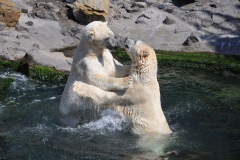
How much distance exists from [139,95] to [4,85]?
16.2 ft

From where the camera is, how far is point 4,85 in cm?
1084

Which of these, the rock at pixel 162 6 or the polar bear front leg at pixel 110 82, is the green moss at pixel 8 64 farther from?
the rock at pixel 162 6

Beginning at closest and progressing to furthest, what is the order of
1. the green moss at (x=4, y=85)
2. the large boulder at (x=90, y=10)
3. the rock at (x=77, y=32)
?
the green moss at (x=4, y=85), the rock at (x=77, y=32), the large boulder at (x=90, y=10)

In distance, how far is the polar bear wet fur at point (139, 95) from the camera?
695 centimetres

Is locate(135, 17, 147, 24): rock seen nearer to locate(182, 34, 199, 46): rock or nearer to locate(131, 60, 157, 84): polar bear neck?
locate(182, 34, 199, 46): rock

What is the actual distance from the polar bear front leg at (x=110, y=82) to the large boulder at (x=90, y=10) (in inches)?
378

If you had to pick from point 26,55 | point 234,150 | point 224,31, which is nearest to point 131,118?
point 234,150

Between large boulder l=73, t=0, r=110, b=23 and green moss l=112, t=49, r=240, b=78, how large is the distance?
2.88m

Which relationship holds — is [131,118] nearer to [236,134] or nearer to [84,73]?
[84,73]

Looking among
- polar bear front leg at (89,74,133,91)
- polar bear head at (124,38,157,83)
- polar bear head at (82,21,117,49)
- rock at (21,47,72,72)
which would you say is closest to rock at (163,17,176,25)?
rock at (21,47,72,72)

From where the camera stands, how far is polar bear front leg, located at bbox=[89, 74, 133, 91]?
7.02m

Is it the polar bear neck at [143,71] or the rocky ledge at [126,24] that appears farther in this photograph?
the rocky ledge at [126,24]

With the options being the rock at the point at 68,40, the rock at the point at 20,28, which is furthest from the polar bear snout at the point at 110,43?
the rock at the point at 20,28

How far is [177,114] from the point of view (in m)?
9.23
